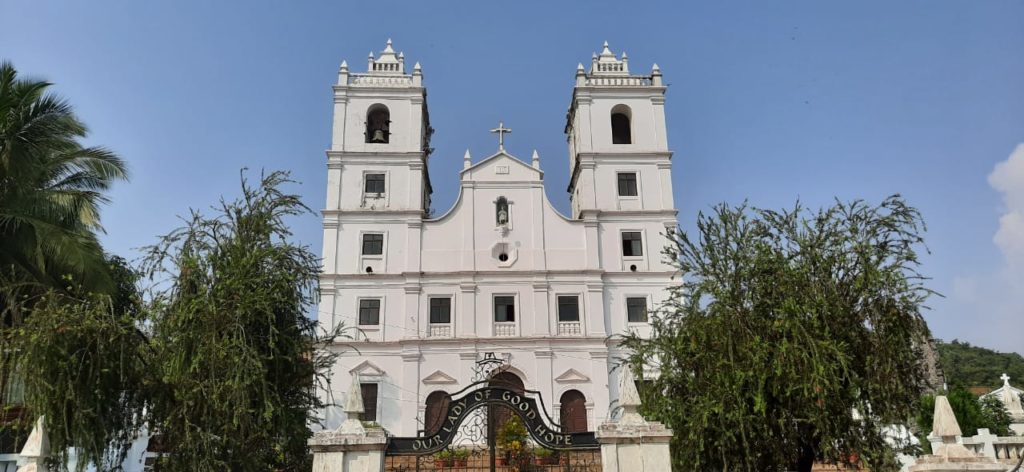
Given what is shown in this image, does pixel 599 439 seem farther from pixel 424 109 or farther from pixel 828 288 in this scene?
pixel 424 109

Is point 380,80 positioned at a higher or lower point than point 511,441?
higher

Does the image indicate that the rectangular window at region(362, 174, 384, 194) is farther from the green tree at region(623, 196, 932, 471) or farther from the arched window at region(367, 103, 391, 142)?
the green tree at region(623, 196, 932, 471)

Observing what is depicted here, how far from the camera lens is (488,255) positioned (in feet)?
97.9

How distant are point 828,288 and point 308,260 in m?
9.65

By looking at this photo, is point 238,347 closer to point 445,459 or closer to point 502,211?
point 445,459

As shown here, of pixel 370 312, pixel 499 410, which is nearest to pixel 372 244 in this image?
pixel 370 312

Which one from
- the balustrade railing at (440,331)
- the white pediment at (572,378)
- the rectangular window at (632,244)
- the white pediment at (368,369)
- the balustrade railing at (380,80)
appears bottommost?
the white pediment at (572,378)

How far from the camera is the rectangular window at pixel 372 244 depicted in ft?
97.2

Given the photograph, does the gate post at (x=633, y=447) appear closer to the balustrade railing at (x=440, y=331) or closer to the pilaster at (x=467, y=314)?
the pilaster at (x=467, y=314)

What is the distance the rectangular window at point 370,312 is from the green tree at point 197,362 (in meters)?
15.7

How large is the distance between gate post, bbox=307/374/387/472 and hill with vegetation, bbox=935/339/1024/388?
4518 cm

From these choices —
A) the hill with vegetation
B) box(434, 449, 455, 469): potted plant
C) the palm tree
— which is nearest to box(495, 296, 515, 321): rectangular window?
box(434, 449, 455, 469): potted plant

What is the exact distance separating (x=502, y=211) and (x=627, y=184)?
18.2ft

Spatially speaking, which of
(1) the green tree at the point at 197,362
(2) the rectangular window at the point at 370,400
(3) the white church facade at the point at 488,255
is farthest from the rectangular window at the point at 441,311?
(1) the green tree at the point at 197,362
